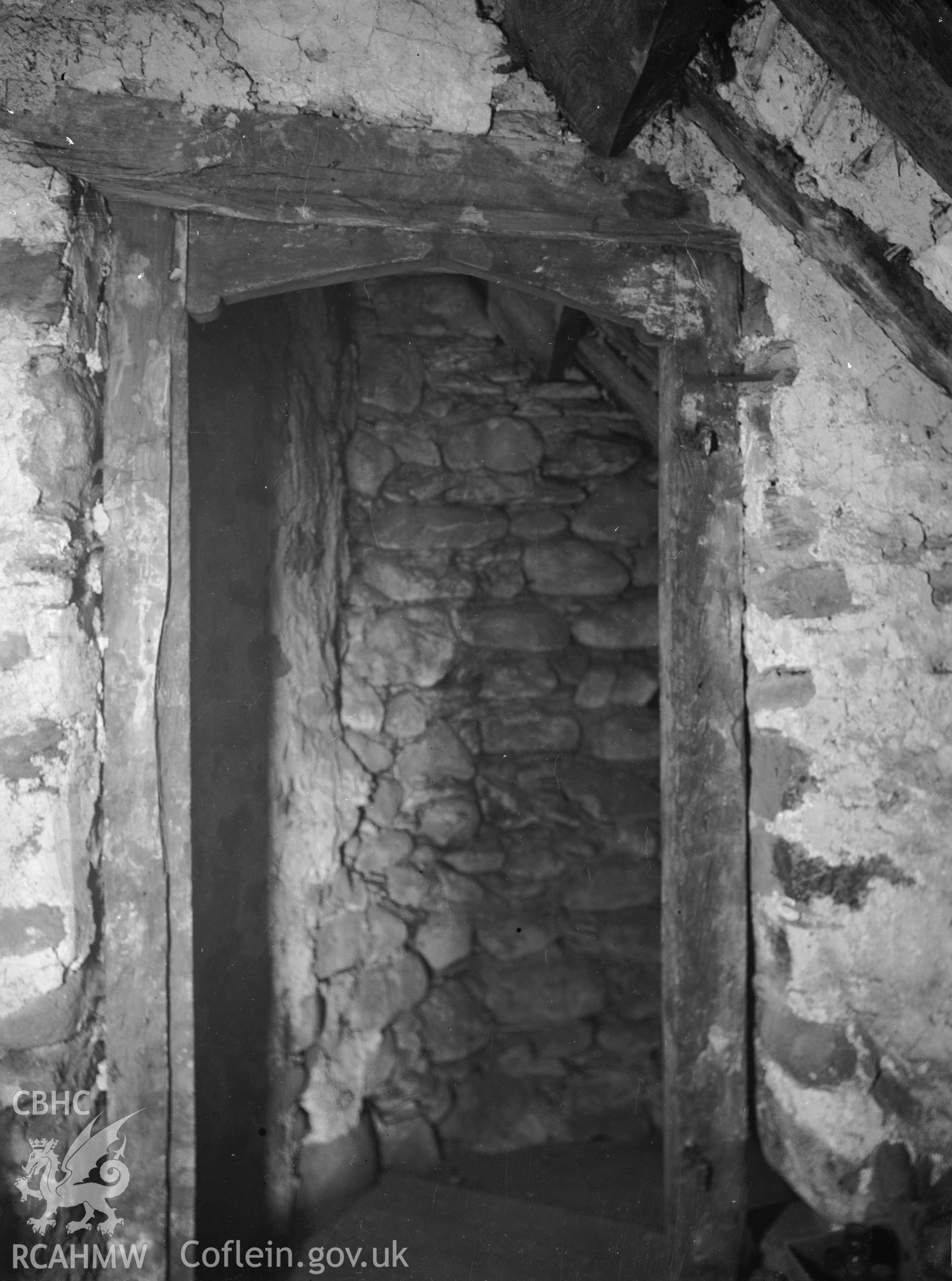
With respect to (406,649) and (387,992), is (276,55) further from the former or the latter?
(387,992)

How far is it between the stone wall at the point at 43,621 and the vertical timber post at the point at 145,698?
5cm

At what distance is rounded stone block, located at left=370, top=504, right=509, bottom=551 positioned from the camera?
2.95 m

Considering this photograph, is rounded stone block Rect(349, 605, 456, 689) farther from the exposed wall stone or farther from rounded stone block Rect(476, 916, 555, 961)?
the exposed wall stone

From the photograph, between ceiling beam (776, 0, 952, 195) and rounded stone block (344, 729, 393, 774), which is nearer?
ceiling beam (776, 0, 952, 195)

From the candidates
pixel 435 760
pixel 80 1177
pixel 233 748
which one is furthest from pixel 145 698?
pixel 435 760

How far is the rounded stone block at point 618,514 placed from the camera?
3.03m

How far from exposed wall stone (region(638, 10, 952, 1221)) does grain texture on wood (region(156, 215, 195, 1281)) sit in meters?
1.07

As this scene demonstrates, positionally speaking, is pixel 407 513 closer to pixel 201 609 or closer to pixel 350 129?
pixel 201 609

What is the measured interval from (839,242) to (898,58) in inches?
17.0

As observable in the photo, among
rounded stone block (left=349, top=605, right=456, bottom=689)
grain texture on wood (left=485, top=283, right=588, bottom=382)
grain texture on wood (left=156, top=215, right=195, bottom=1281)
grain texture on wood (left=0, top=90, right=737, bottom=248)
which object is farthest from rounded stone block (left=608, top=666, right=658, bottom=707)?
grain texture on wood (left=156, top=215, right=195, bottom=1281)

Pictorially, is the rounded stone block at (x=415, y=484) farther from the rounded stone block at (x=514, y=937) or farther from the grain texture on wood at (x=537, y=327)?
the rounded stone block at (x=514, y=937)

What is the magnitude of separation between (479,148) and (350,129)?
0.85 ft

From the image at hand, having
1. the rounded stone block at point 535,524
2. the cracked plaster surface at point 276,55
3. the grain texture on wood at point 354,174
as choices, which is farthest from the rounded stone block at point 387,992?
the cracked plaster surface at point 276,55

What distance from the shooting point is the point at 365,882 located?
2.89m
